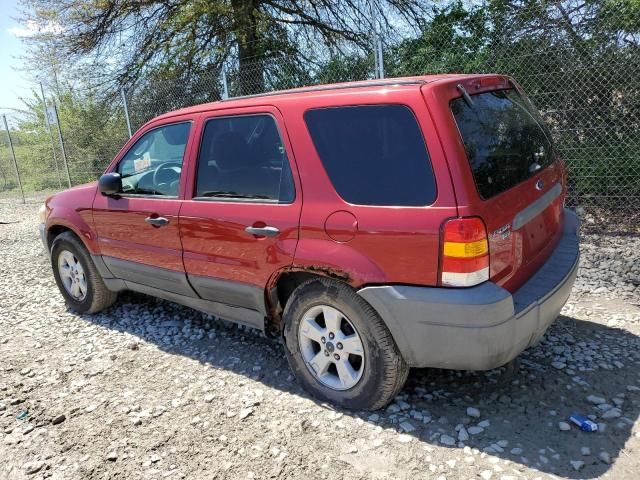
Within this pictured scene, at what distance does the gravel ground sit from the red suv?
0.98 feet

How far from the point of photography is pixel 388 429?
282 centimetres

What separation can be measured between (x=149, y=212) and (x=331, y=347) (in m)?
1.79

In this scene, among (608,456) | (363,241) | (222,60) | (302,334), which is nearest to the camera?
(608,456)

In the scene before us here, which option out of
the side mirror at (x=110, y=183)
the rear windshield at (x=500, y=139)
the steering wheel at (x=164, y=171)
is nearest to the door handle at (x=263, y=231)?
the steering wheel at (x=164, y=171)

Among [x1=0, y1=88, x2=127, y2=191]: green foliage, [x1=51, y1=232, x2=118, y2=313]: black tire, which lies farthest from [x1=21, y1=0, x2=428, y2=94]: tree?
[x1=51, y1=232, x2=118, y2=313]: black tire

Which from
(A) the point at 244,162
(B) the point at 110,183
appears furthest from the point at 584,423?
(B) the point at 110,183

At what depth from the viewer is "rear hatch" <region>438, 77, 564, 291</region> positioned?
Result: 2.55m

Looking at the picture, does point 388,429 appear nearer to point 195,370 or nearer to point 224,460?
point 224,460

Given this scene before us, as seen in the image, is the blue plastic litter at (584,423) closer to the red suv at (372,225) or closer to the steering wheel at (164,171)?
the red suv at (372,225)

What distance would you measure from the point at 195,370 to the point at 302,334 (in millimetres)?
1005

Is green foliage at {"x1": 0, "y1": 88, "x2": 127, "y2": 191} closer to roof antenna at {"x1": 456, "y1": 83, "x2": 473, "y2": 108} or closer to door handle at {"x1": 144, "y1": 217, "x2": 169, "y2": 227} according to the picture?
door handle at {"x1": 144, "y1": 217, "x2": 169, "y2": 227}

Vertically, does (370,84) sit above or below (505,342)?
above

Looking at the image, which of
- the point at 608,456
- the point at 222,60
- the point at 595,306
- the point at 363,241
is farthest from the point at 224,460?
the point at 222,60

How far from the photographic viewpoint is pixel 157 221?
3760 millimetres
